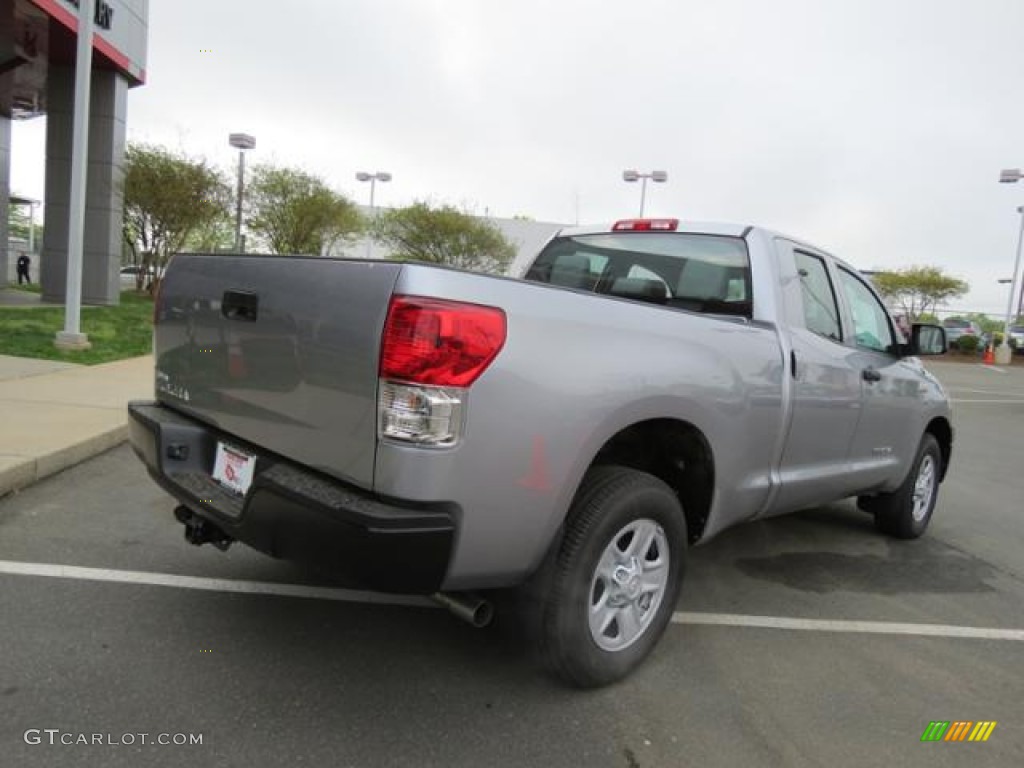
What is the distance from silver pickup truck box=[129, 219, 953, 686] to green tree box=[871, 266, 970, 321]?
41.1 meters

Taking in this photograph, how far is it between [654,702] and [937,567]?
9.26 ft

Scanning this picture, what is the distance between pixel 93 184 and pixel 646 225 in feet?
56.2

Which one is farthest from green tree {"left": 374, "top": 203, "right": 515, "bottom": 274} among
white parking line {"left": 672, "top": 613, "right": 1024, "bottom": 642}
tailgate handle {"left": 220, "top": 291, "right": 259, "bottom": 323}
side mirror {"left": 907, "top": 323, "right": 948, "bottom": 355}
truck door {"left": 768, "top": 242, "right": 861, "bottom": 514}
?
tailgate handle {"left": 220, "top": 291, "right": 259, "bottom": 323}

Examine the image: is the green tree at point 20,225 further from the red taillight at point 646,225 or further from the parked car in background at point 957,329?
the red taillight at point 646,225

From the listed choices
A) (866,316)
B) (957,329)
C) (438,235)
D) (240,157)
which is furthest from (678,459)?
(957,329)

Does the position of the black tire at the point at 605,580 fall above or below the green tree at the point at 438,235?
below

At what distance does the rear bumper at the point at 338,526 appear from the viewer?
2.22m

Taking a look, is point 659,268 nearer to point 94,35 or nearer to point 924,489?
point 924,489

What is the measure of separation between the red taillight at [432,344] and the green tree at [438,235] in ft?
106

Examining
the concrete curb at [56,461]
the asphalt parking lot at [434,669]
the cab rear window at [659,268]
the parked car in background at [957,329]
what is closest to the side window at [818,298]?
the cab rear window at [659,268]

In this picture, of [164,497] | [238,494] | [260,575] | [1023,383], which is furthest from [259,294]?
[1023,383]

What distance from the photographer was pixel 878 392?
4383mm

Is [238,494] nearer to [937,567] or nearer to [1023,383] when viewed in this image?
[937,567]

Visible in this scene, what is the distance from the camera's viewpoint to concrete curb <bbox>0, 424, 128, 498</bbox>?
473cm
